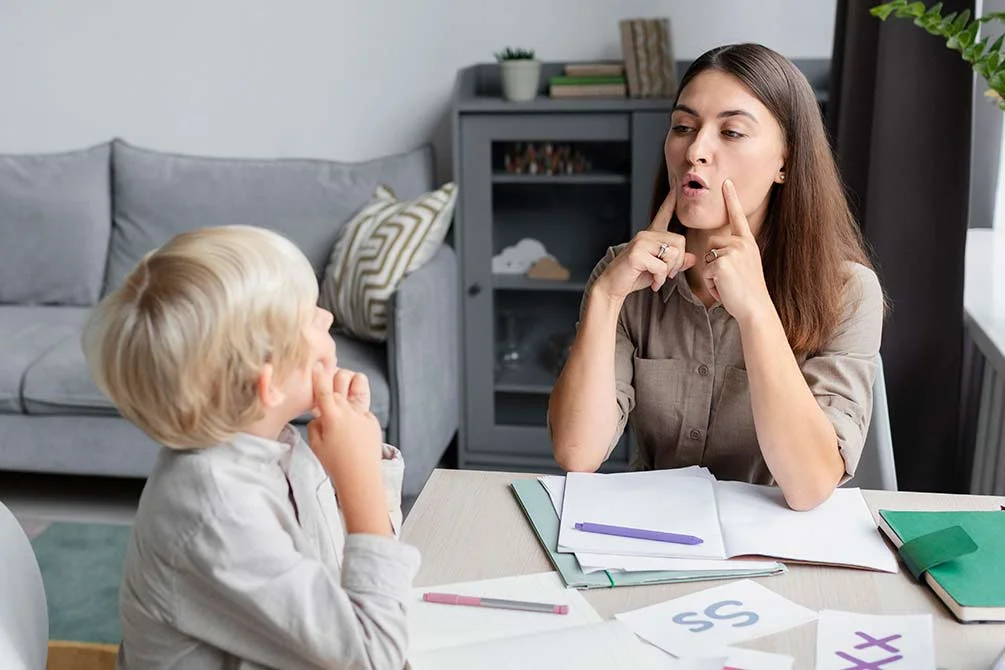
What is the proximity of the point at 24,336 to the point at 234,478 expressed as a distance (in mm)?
2392

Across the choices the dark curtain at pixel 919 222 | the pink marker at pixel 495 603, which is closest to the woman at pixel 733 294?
the pink marker at pixel 495 603

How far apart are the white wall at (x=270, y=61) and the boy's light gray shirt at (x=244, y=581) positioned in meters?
2.59

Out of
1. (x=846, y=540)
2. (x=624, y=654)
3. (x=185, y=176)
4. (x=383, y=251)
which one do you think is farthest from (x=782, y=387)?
(x=185, y=176)

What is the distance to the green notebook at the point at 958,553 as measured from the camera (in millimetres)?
1043

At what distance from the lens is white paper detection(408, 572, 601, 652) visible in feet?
3.33

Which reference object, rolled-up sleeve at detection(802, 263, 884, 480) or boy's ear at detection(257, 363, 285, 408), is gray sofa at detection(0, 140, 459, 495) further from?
boy's ear at detection(257, 363, 285, 408)

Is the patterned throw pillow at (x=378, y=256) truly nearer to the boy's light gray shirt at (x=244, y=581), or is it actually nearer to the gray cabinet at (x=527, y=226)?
the gray cabinet at (x=527, y=226)

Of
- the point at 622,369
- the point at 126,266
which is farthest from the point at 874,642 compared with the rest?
the point at 126,266

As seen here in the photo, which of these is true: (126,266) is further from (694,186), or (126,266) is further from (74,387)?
(694,186)

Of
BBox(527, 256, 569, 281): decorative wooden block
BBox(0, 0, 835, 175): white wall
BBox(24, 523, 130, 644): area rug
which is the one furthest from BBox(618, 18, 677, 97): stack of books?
BBox(24, 523, 130, 644): area rug

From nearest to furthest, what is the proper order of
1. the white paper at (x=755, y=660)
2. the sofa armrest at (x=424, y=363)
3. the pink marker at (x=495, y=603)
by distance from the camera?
1. the white paper at (x=755, y=660)
2. the pink marker at (x=495, y=603)
3. the sofa armrest at (x=424, y=363)

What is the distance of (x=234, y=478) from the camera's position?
0.89m

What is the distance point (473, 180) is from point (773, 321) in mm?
1796

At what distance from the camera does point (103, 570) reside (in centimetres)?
260
